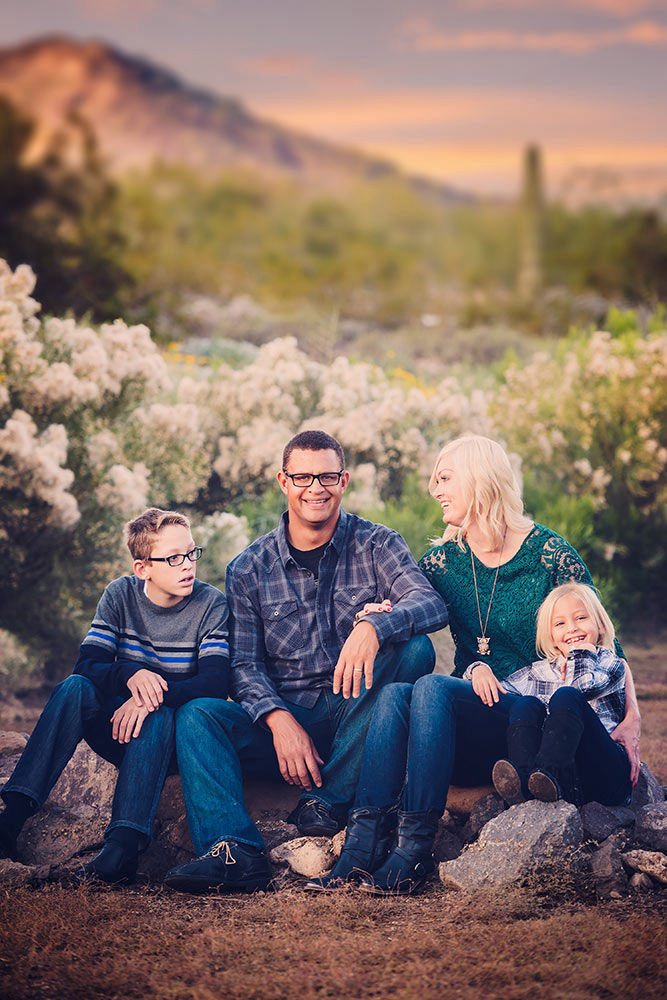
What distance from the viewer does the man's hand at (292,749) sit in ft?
13.1

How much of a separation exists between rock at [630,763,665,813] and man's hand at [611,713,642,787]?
13.1 inches

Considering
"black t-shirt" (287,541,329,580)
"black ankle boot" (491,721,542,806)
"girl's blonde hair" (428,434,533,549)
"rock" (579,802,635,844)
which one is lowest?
"rock" (579,802,635,844)

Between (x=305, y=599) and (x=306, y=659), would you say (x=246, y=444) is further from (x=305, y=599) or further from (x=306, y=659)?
(x=306, y=659)

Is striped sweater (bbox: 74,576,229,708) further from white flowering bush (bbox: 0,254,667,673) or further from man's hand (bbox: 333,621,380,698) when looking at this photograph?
white flowering bush (bbox: 0,254,667,673)

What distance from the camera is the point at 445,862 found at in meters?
3.72

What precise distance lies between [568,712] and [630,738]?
15.0 inches

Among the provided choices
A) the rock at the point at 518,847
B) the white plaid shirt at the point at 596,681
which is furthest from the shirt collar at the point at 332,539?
the rock at the point at 518,847

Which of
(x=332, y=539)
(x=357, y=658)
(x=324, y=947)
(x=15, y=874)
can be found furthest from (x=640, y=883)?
(x=15, y=874)

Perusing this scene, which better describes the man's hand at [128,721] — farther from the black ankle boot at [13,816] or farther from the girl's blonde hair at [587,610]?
the girl's blonde hair at [587,610]

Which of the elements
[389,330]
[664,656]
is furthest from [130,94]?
[664,656]

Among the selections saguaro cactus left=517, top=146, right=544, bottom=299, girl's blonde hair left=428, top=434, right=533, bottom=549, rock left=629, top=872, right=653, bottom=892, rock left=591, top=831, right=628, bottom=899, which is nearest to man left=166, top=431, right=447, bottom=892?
girl's blonde hair left=428, top=434, right=533, bottom=549

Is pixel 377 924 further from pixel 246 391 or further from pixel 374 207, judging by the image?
pixel 374 207

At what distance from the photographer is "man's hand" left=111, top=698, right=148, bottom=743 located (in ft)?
13.0

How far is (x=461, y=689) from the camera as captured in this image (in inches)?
156
